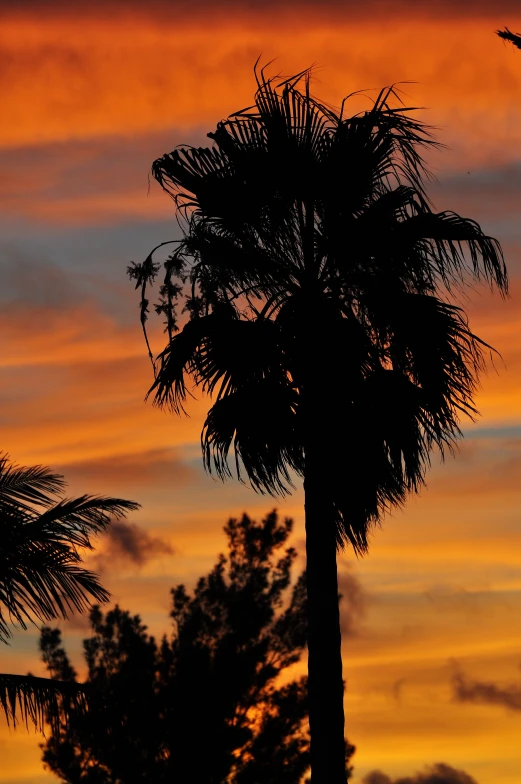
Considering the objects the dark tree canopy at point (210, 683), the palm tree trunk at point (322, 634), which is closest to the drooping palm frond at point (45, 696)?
the palm tree trunk at point (322, 634)

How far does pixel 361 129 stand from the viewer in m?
16.3

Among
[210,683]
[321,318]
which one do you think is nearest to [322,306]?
[321,318]

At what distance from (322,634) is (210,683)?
18929 mm

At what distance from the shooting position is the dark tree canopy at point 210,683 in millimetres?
31906

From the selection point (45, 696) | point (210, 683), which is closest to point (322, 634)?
point (45, 696)

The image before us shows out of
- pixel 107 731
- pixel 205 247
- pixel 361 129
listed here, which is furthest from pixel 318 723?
pixel 361 129

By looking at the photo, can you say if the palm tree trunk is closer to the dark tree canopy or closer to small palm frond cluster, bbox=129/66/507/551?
small palm frond cluster, bbox=129/66/507/551

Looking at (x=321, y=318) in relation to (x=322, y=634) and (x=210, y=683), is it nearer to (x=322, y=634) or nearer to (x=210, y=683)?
(x=322, y=634)

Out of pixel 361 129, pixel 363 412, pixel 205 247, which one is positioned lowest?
pixel 363 412

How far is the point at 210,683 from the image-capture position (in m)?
32.8

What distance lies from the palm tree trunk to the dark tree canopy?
53.0 ft

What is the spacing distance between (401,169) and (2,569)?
7.39 meters

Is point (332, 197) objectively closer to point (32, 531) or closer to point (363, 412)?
point (363, 412)

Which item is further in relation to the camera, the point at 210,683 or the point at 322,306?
the point at 210,683
